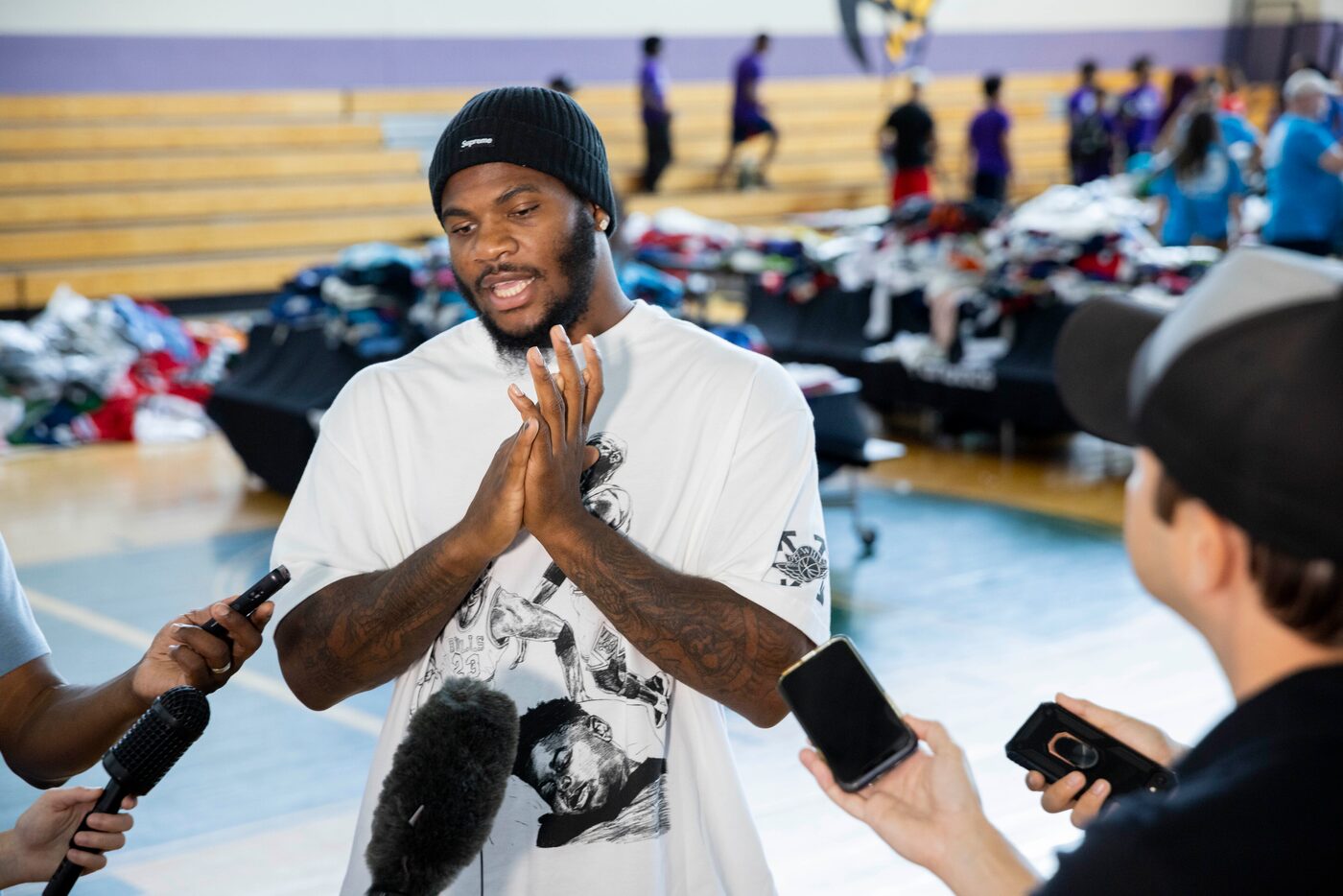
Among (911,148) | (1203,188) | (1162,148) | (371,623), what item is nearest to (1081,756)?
(371,623)

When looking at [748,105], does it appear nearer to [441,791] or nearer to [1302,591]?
[441,791]

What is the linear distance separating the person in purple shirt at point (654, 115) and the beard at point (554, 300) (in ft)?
46.5

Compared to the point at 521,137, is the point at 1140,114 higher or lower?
lower

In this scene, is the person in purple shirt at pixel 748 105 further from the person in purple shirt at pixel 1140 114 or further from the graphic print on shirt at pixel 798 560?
the graphic print on shirt at pixel 798 560

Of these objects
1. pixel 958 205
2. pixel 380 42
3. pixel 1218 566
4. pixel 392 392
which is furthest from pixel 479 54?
pixel 1218 566

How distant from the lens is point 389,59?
54.8ft

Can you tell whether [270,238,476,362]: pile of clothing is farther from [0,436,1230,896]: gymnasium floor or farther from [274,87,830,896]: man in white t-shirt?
[274,87,830,896]: man in white t-shirt

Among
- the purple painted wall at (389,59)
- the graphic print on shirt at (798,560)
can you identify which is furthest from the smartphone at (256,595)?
the purple painted wall at (389,59)

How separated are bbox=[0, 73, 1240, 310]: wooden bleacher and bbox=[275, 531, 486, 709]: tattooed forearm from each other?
466 inches

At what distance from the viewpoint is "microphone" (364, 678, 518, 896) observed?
1.26 m

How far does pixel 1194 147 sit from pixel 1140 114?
8.82m

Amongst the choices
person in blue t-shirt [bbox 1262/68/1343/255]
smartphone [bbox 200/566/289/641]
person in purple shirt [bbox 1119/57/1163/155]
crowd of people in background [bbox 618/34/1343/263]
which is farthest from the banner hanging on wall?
smartphone [bbox 200/566/289/641]

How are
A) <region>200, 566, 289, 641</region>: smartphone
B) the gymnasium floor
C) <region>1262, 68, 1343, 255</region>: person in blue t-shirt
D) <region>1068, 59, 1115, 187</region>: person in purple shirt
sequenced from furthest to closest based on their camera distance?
<region>1068, 59, 1115, 187</region>: person in purple shirt, <region>1262, 68, 1343, 255</region>: person in blue t-shirt, the gymnasium floor, <region>200, 566, 289, 641</region>: smartphone

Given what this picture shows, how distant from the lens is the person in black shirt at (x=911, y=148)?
47.4 ft
